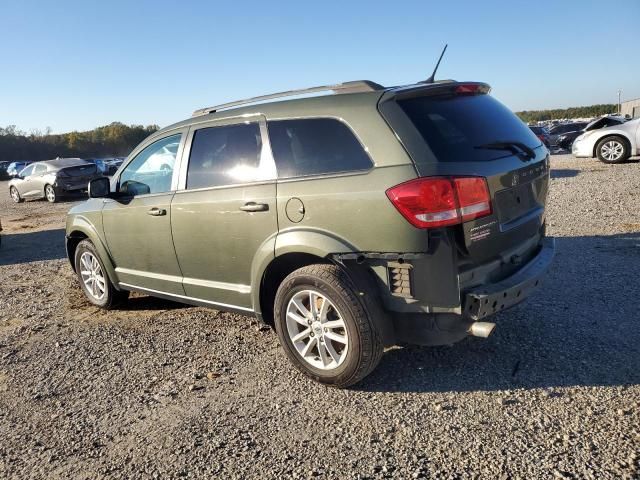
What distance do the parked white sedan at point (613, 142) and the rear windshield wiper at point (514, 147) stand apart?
13847 mm

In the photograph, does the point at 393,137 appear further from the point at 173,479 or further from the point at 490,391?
the point at 173,479

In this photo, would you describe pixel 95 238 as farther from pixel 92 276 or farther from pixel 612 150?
pixel 612 150

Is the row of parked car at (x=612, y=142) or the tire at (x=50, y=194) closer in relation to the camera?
the row of parked car at (x=612, y=142)

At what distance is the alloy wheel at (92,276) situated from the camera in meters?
5.50

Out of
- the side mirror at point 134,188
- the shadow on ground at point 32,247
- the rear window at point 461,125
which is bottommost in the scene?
the shadow on ground at point 32,247

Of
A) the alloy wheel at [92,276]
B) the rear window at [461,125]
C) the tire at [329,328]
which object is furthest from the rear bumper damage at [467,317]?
the alloy wheel at [92,276]

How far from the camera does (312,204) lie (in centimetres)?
332

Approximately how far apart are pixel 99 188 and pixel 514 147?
376 cm

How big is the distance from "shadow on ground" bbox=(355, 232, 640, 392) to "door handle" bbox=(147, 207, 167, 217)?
7.29 feet

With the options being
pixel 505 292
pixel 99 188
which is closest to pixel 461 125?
pixel 505 292

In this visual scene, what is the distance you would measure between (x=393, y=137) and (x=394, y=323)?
45.4 inches

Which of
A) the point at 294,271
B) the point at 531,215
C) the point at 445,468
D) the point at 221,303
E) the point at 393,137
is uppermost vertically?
the point at 393,137

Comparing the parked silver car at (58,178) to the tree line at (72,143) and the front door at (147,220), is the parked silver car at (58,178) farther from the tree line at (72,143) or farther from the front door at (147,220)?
the tree line at (72,143)

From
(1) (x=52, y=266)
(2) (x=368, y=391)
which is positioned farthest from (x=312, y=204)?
(1) (x=52, y=266)
